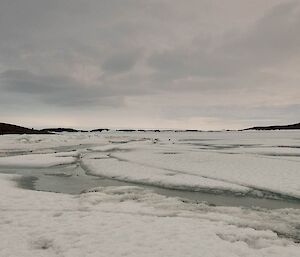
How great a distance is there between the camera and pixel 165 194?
14070 mm

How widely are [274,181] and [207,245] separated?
8.73 metres

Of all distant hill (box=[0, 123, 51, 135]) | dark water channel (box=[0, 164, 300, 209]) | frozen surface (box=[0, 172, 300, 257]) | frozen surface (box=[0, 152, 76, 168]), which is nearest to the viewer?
frozen surface (box=[0, 172, 300, 257])

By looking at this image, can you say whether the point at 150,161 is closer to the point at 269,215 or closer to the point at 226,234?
the point at 269,215

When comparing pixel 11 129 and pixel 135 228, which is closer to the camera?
pixel 135 228

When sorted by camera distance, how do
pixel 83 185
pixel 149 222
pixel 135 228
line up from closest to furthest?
pixel 135 228 < pixel 149 222 < pixel 83 185

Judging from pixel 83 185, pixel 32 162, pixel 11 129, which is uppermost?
pixel 11 129

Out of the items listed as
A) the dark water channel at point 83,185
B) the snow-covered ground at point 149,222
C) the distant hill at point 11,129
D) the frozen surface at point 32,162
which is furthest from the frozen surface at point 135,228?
the distant hill at point 11,129

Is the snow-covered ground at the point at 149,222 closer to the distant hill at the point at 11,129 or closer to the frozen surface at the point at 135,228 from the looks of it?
the frozen surface at the point at 135,228

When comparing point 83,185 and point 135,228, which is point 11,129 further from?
point 135,228

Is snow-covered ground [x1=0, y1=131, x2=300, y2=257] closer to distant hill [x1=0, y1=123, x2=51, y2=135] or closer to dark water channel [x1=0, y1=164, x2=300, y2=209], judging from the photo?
dark water channel [x1=0, y1=164, x2=300, y2=209]

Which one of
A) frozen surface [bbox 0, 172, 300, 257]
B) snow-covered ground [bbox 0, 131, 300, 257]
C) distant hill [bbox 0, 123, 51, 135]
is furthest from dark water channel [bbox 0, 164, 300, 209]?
distant hill [bbox 0, 123, 51, 135]

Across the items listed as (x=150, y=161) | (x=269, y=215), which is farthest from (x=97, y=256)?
(x=150, y=161)

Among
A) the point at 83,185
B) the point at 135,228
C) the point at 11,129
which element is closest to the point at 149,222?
the point at 135,228

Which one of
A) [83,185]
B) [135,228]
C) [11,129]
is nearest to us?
[135,228]
